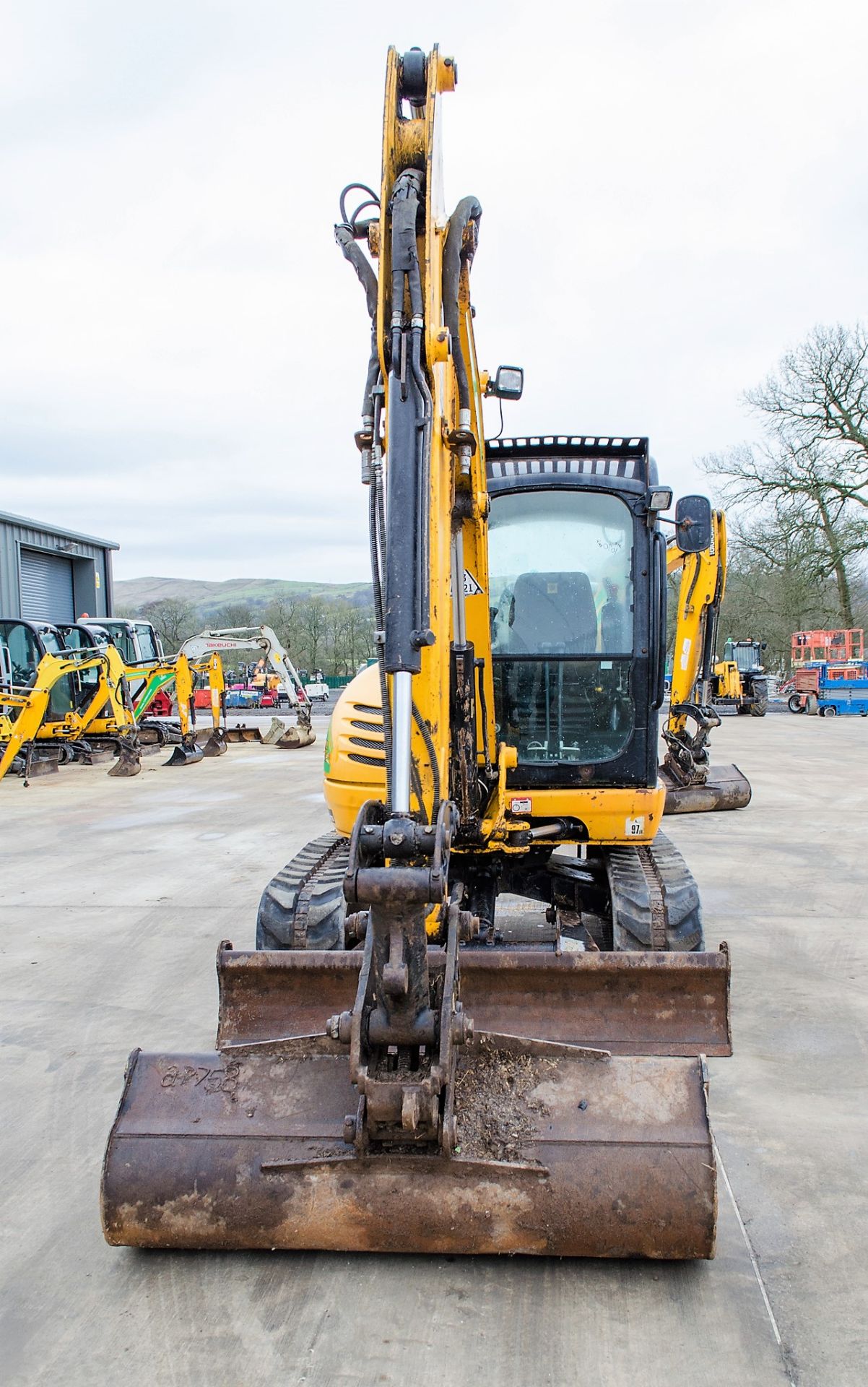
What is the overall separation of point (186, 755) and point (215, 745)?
1.36m

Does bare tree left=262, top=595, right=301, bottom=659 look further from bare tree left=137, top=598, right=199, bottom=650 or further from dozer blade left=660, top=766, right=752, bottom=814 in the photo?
dozer blade left=660, top=766, right=752, bottom=814

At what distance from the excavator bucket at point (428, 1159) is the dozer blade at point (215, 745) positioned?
52.1ft

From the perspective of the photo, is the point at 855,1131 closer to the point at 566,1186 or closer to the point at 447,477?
the point at 566,1186

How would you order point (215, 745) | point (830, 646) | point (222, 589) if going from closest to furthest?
point (215, 745) → point (830, 646) → point (222, 589)

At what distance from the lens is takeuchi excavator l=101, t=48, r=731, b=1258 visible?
272 cm

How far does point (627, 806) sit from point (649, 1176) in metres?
2.14

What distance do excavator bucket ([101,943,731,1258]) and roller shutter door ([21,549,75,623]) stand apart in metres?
24.5

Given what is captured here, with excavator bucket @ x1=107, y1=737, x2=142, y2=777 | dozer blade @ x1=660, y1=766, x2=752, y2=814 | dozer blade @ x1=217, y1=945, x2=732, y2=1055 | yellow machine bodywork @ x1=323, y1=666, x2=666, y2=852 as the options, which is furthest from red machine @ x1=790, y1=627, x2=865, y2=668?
dozer blade @ x1=217, y1=945, x2=732, y2=1055

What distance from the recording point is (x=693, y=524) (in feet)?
23.7

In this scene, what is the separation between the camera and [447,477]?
3473mm

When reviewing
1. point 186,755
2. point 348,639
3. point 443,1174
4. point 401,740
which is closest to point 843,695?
point 186,755

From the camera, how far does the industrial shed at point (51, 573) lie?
2430 centimetres

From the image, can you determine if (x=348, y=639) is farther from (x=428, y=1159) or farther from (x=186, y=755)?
(x=428, y=1159)

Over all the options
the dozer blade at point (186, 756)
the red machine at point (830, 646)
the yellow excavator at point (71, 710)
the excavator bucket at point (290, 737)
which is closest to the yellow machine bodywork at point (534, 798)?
the yellow excavator at point (71, 710)
